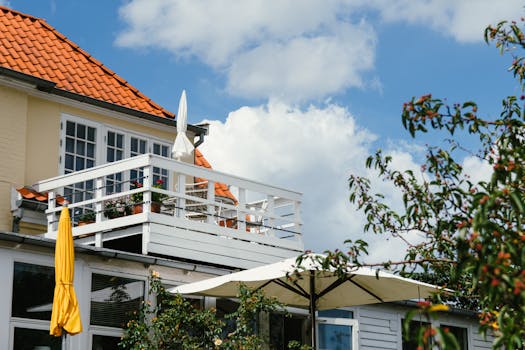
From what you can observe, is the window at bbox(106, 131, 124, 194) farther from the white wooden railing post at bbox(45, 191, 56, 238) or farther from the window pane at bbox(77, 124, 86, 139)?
the white wooden railing post at bbox(45, 191, 56, 238)

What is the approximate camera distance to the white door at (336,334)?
15.7 meters

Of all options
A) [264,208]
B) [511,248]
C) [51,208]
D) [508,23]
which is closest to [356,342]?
[264,208]

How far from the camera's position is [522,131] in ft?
25.7

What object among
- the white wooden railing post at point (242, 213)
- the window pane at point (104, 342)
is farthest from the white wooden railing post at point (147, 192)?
the window pane at point (104, 342)

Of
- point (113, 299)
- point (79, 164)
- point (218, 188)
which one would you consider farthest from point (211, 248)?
point (218, 188)

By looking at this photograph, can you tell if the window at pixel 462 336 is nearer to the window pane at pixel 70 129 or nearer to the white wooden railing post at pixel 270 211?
the white wooden railing post at pixel 270 211

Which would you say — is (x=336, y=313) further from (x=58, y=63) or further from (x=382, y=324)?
(x=58, y=63)

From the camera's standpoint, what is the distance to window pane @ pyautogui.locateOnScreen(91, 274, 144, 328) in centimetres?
1262

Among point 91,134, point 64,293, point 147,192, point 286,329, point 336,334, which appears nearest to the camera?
point 64,293

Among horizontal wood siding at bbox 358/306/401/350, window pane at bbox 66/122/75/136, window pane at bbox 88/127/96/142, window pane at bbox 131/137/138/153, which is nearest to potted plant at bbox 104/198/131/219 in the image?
window pane at bbox 66/122/75/136

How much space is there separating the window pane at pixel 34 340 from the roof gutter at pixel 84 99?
21.1ft

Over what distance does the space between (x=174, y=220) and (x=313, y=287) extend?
2796mm

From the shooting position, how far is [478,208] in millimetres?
5914

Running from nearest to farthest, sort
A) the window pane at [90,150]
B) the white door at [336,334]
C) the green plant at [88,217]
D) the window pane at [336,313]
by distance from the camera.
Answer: the green plant at [88,217]
the white door at [336,334]
the window pane at [336,313]
the window pane at [90,150]
